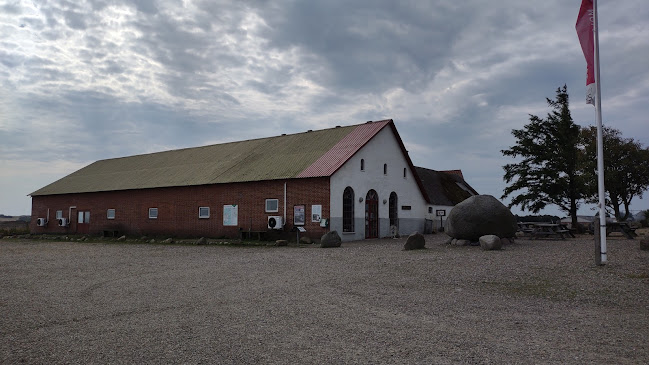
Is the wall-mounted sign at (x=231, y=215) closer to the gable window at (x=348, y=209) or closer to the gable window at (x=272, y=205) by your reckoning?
the gable window at (x=272, y=205)

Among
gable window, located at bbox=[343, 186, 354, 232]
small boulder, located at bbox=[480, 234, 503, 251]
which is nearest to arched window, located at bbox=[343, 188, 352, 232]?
gable window, located at bbox=[343, 186, 354, 232]

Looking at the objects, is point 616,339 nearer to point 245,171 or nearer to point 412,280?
point 412,280

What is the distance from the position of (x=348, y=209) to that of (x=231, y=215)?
7.74 metres

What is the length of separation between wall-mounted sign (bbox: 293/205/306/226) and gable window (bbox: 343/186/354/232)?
7.94 feet

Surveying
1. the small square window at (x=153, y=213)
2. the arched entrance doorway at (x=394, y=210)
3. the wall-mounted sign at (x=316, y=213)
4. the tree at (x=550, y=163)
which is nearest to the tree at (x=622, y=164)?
the tree at (x=550, y=163)

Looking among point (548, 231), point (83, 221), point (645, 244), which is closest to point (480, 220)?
point (645, 244)

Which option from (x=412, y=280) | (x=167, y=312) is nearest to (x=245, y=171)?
(x=412, y=280)

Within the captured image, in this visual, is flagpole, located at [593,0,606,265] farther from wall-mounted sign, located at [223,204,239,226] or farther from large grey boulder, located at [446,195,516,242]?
wall-mounted sign, located at [223,204,239,226]

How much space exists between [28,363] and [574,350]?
679 centimetres

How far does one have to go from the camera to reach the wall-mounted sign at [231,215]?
30438 mm

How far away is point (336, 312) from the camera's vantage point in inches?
338

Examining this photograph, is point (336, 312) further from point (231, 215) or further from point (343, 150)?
point (231, 215)

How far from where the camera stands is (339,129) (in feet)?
110

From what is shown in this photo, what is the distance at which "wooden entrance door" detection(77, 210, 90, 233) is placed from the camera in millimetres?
40600
